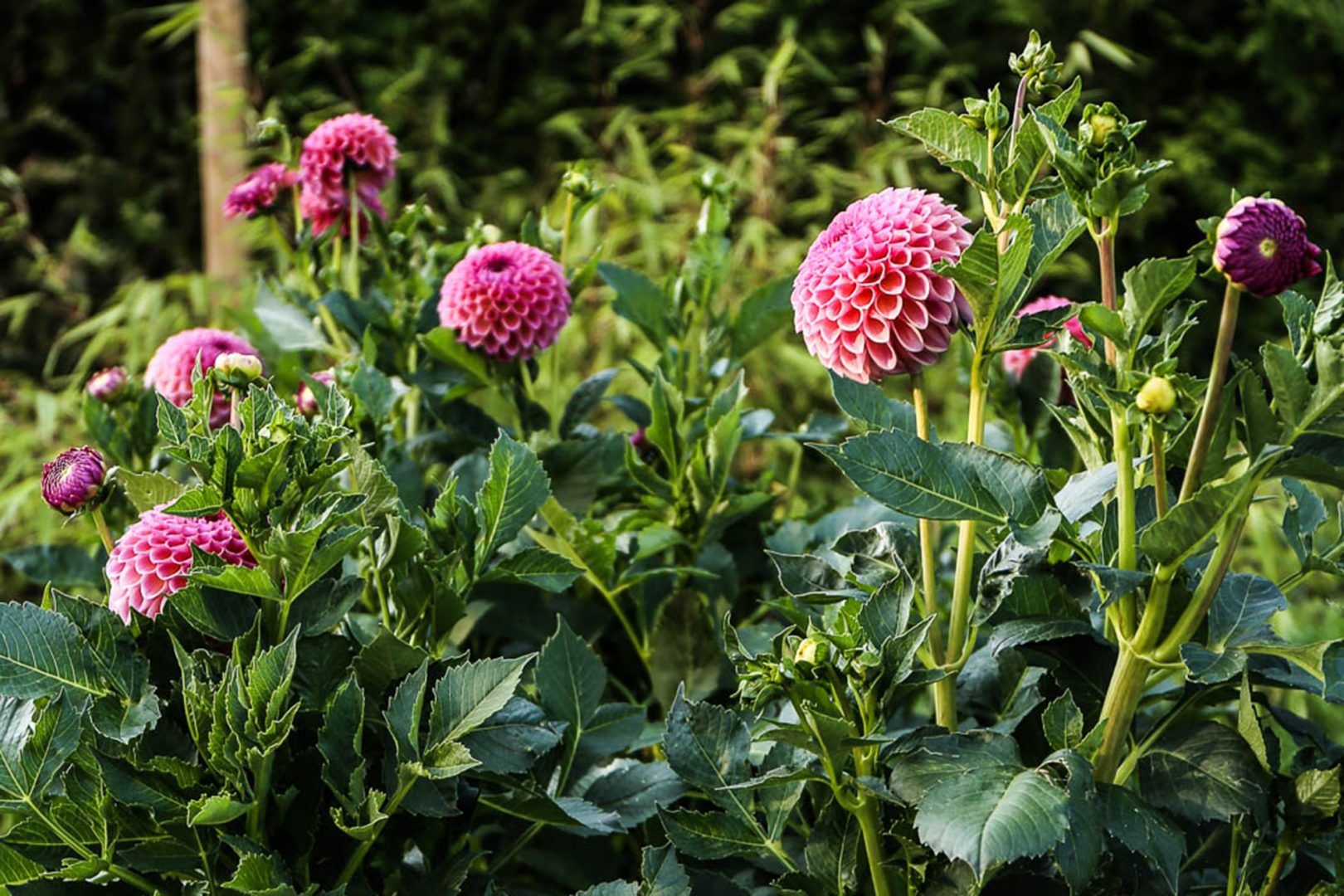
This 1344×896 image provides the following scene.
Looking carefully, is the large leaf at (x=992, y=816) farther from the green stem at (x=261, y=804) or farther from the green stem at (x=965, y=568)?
the green stem at (x=261, y=804)

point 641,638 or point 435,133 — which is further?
point 435,133

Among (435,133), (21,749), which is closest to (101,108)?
(435,133)

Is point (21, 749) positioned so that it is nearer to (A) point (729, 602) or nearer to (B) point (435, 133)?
(A) point (729, 602)

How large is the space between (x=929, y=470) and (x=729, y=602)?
1.10 feet

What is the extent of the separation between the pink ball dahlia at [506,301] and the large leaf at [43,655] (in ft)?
1.10

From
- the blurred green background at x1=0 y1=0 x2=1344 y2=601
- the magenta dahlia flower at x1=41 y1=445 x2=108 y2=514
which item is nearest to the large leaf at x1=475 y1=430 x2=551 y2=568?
the magenta dahlia flower at x1=41 y1=445 x2=108 y2=514

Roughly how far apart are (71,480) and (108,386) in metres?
0.26

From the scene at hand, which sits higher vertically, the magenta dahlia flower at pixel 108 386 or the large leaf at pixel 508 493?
the large leaf at pixel 508 493

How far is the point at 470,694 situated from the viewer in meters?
0.60

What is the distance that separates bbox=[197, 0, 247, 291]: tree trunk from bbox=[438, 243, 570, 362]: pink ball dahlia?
1827mm

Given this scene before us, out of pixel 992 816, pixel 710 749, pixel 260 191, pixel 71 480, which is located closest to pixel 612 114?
pixel 260 191

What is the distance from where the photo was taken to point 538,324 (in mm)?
875

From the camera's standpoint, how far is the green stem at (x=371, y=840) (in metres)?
0.58

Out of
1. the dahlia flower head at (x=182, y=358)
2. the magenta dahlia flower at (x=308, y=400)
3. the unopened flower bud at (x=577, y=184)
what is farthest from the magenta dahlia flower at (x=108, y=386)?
the unopened flower bud at (x=577, y=184)
